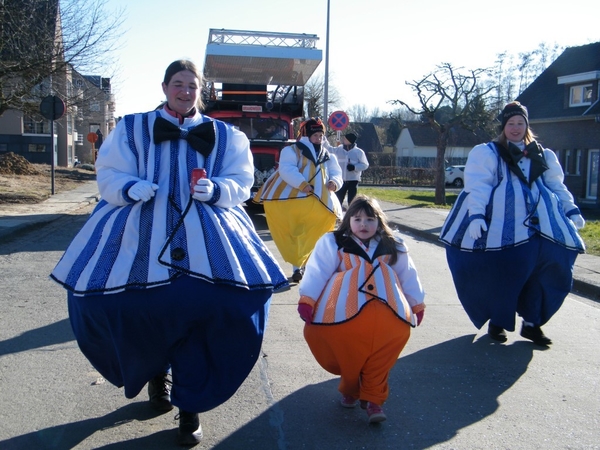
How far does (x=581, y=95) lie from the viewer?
Answer: 97.3 feet

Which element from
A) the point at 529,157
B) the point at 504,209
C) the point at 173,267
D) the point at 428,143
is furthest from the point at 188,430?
the point at 428,143

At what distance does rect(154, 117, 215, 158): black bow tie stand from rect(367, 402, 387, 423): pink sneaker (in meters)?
1.70

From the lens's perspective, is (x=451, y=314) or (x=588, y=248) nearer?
(x=451, y=314)

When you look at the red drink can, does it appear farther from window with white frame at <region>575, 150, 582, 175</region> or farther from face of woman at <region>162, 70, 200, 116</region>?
window with white frame at <region>575, 150, 582, 175</region>

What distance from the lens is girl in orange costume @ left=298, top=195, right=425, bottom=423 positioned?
371cm

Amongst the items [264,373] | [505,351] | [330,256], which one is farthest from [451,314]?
[330,256]

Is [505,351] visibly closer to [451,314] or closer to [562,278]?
[562,278]

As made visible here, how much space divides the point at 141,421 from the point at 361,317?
55.4 inches

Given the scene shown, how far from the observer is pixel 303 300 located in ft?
12.6

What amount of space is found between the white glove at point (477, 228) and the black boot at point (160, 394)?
2599mm

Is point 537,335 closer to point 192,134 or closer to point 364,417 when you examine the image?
point 364,417

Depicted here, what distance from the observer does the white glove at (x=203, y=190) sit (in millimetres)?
3215

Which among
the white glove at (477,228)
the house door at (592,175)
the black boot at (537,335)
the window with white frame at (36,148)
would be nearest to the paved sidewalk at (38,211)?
the white glove at (477,228)

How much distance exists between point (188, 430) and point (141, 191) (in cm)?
129
